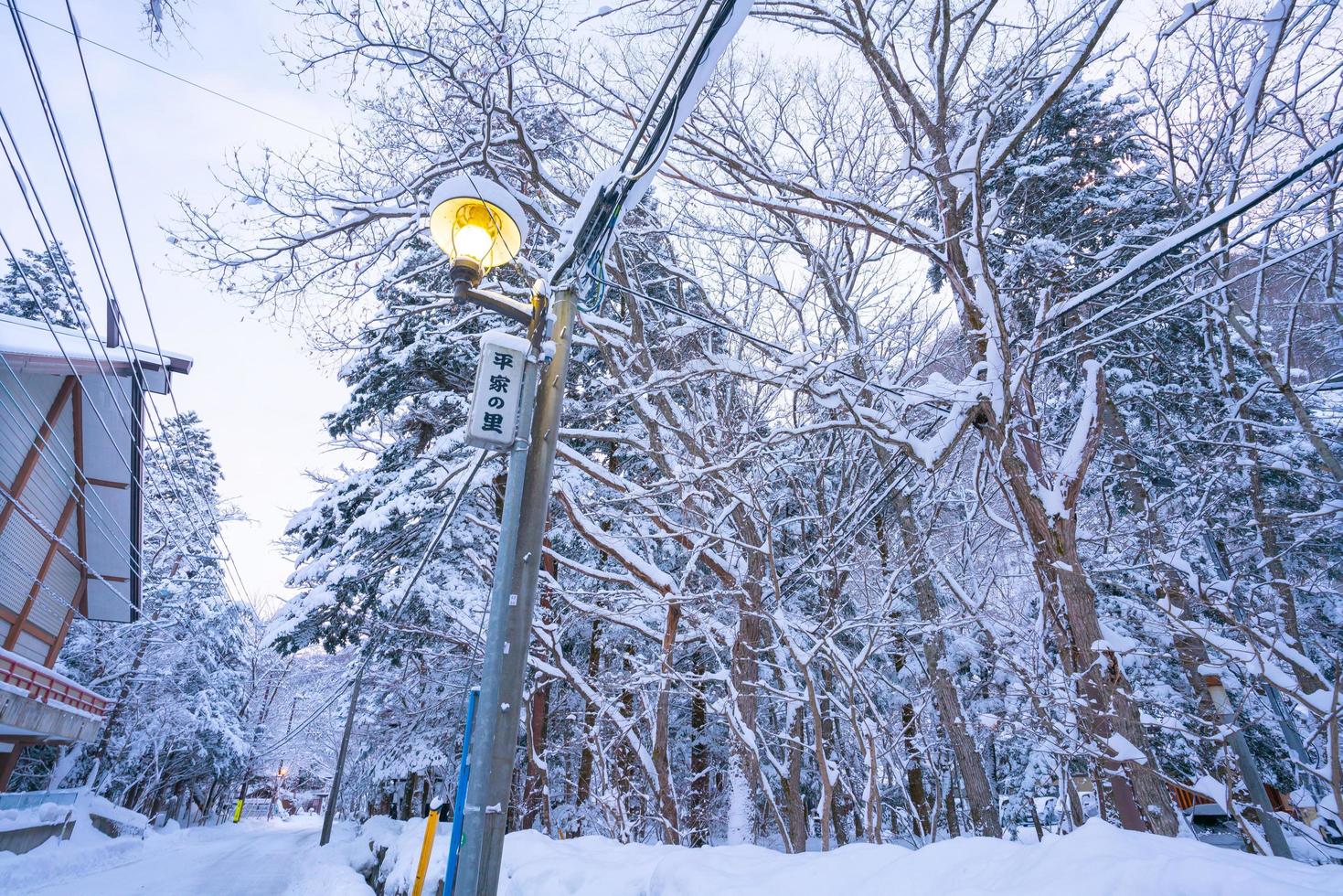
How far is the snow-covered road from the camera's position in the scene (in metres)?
11.0

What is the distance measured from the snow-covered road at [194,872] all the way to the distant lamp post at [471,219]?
1295cm

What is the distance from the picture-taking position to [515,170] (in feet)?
25.3

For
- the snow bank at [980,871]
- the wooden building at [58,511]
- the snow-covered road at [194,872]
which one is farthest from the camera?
the snow-covered road at [194,872]

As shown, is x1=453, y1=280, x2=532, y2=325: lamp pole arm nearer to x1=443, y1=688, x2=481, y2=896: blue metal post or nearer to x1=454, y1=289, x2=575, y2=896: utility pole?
x1=454, y1=289, x2=575, y2=896: utility pole

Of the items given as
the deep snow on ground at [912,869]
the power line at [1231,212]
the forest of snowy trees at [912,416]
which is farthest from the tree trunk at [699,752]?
the power line at [1231,212]

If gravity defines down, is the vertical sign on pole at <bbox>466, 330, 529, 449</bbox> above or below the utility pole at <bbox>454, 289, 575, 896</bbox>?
above

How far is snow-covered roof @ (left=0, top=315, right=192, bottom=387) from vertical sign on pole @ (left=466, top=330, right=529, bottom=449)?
25.9 ft

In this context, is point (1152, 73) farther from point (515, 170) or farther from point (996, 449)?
point (515, 170)

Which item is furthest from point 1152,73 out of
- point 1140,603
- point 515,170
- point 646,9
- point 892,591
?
point 1140,603

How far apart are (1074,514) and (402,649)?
1187 centimetres

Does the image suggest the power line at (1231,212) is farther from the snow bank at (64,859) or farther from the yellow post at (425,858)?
the snow bank at (64,859)

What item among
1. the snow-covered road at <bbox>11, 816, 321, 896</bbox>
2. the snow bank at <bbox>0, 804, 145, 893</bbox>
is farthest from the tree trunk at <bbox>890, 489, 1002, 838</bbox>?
the snow bank at <bbox>0, 804, 145, 893</bbox>

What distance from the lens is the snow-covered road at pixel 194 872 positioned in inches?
434

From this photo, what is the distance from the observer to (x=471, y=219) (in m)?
3.49
